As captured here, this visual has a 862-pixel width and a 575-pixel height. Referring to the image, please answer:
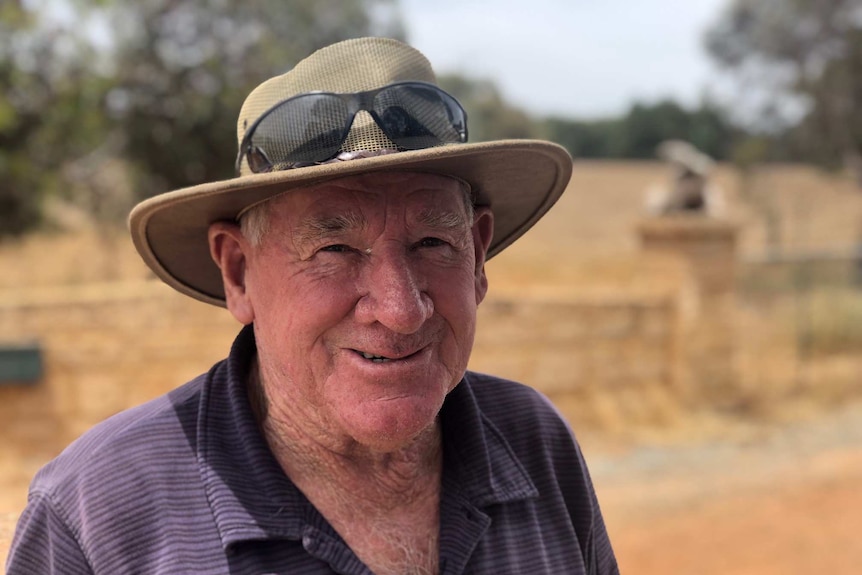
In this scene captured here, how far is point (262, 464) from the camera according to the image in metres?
1.57

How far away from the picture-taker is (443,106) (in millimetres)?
1643

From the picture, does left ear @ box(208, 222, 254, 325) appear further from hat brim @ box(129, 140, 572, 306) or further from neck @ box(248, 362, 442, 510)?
neck @ box(248, 362, 442, 510)

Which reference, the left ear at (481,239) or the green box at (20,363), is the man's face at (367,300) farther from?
the green box at (20,363)

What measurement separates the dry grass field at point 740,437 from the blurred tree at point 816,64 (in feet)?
36.1

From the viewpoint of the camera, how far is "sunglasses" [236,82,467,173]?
59.7 inches

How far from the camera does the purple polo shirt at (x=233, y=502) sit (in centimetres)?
144

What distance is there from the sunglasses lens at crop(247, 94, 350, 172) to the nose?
0.67ft

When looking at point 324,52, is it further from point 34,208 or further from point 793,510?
point 34,208

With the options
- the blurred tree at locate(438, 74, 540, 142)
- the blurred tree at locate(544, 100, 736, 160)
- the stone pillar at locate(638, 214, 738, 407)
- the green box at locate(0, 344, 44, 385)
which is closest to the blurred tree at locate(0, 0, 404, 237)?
the green box at locate(0, 344, 44, 385)

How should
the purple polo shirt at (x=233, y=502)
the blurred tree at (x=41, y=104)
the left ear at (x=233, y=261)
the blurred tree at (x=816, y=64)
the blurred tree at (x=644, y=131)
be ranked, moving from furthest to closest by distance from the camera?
the blurred tree at (x=644, y=131), the blurred tree at (x=816, y=64), the blurred tree at (x=41, y=104), the left ear at (x=233, y=261), the purple polo shirt at (x=233, y=502)

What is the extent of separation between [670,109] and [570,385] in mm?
34029

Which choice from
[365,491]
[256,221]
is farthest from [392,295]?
[365,491]

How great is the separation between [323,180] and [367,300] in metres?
0.21

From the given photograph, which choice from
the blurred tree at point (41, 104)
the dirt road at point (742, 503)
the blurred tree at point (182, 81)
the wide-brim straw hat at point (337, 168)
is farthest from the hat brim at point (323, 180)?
the blurred tree at point (182, 81)
